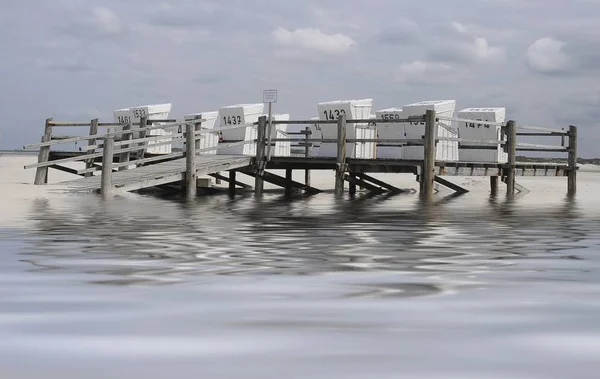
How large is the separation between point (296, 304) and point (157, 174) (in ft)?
46.1

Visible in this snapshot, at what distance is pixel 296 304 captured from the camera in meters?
4.72

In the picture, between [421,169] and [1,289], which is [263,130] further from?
[1,289]

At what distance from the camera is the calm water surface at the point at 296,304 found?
3402 mm

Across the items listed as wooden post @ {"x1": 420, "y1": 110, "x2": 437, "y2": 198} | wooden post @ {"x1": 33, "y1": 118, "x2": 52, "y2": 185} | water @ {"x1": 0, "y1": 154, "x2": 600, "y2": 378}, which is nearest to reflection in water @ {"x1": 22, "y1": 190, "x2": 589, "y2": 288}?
water @ {"x1": 0, "y1": 154, "x2": 600, "y2": 378}

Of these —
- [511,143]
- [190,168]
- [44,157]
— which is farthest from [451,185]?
[44,157]

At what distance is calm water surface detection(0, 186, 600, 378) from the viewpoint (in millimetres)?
3402

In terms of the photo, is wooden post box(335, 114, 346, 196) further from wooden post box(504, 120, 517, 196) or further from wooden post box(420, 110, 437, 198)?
wooden post box(504, 120, 517, 196)

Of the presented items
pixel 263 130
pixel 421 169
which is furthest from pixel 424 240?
pixel 263 130

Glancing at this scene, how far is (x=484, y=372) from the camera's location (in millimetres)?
3244

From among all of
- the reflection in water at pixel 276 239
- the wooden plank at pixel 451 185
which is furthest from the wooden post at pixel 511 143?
the reflection in water at pixel 276 239

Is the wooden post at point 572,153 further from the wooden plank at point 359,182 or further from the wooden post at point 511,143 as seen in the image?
the wooden plank at point 359,182

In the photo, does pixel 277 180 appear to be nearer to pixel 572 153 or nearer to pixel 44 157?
pixel 44 157

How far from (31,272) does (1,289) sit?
0.79 meters

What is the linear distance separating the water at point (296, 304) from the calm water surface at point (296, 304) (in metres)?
0.01
